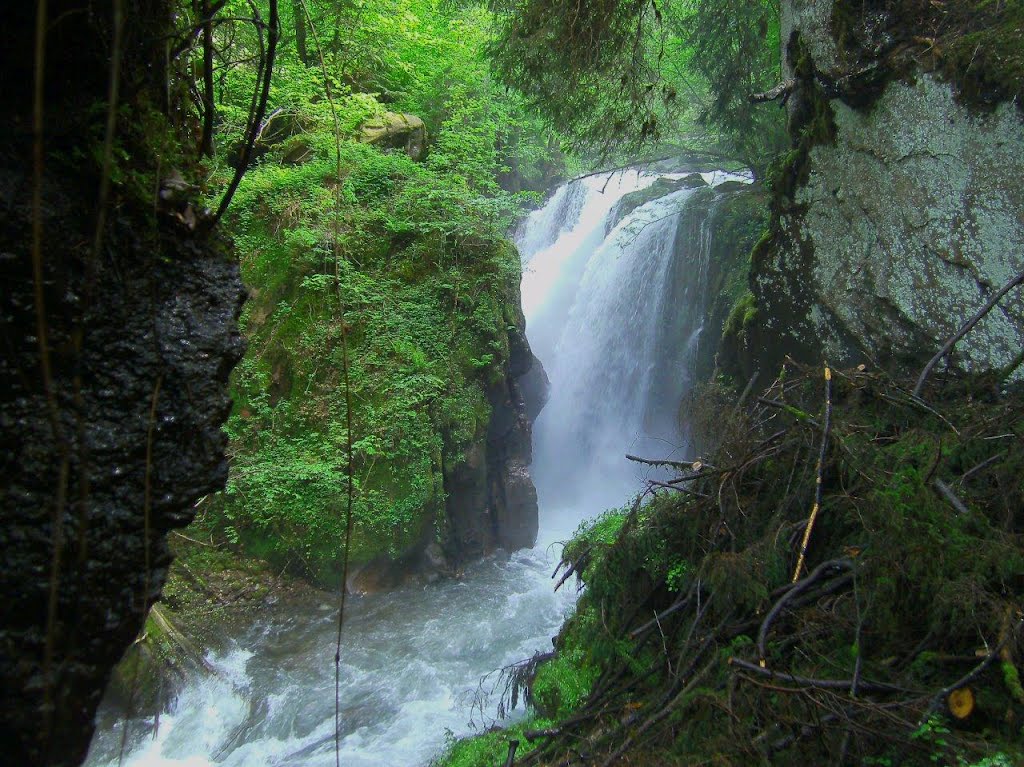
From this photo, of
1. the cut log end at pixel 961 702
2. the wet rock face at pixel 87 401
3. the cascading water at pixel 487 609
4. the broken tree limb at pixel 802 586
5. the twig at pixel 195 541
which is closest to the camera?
the wet rock face at pixel 87 401

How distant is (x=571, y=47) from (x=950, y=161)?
316 cm

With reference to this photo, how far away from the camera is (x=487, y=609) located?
318 inches

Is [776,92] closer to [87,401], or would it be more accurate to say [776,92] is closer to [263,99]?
[263,99]

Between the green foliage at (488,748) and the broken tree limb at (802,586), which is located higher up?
the broken tree limb at (802,586)

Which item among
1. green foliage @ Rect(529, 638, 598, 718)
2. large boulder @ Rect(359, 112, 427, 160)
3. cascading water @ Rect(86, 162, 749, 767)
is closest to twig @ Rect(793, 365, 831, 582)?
green foliage @ Rect(529, 638, 598, 718)

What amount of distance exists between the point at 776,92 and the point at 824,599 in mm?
4871

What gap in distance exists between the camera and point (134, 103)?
1.79 m

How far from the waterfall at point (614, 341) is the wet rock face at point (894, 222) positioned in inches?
216

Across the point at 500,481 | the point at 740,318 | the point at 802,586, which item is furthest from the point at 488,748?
the point at 740,318

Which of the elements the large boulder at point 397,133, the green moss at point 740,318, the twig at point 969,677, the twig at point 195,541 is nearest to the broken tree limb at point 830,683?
the twig at point 969,677

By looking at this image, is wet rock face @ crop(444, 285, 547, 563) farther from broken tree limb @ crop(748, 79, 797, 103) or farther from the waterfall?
broken tree limb @ crop(748, 79, 797, 103)

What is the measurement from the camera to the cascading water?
5637 millimetres

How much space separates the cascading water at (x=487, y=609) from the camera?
18.5ft

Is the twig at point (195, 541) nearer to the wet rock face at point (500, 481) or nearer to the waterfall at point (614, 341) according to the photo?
the wet rock face at point (500, 481)
